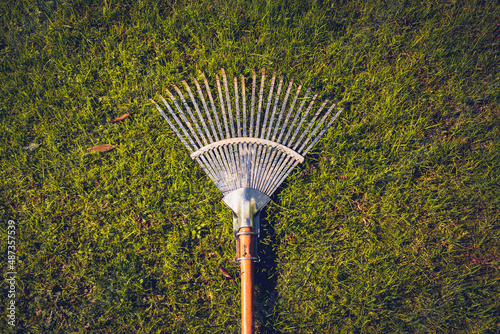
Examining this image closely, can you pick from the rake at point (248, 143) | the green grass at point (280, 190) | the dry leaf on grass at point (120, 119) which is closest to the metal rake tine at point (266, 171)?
the rake at point (248, 143)

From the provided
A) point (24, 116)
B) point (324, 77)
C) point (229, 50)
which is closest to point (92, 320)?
point (24, 116)

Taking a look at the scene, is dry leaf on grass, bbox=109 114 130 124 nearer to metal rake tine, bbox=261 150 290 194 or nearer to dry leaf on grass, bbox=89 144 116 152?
dry leaf on grass, bbox=89 144 116 152

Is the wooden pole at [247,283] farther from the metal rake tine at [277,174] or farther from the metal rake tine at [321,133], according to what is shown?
the metal rake tine at [321,133]

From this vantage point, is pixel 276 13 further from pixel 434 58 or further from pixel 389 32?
pixel 434 58

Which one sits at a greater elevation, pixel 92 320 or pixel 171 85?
pixel 171 85

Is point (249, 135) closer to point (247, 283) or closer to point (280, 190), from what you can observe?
point (280, 190)

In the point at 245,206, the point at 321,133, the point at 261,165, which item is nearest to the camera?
the point at 245,206

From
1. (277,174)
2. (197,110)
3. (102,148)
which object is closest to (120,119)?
(102,148)
